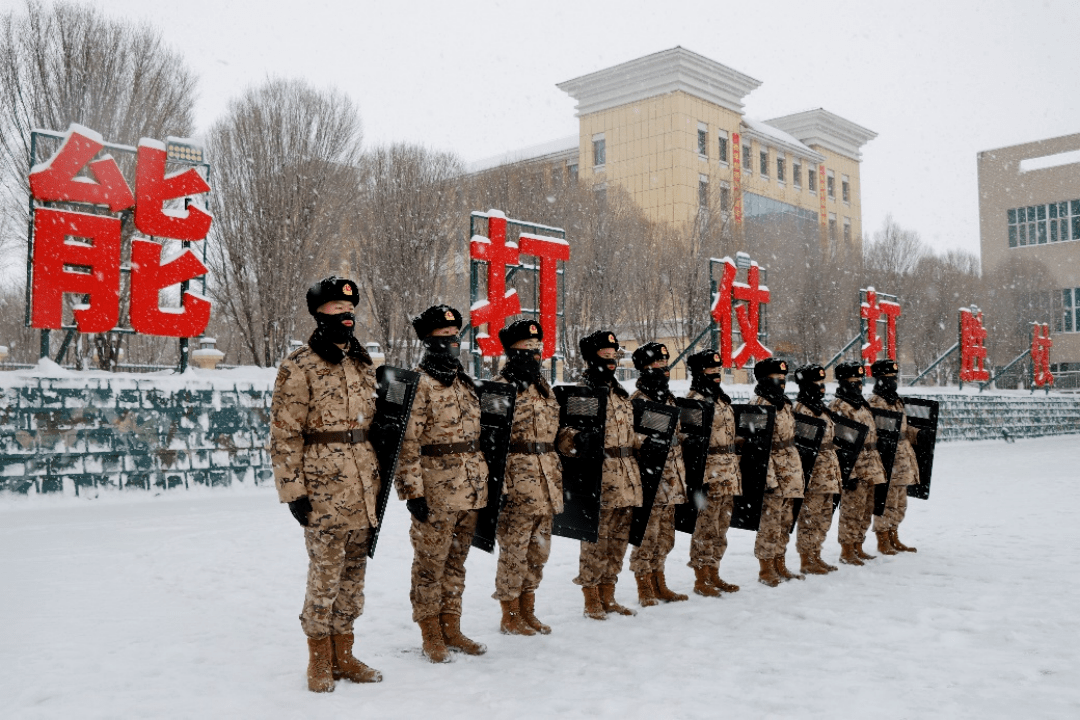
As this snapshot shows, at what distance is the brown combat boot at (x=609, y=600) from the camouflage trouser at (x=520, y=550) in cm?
63

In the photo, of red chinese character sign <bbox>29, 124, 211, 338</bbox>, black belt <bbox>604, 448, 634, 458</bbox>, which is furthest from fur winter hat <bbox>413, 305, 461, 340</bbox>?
red chinese character sign <bbox>29, 124, 211, 338</bbox>

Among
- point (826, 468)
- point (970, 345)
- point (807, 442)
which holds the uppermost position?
point (970, 345)

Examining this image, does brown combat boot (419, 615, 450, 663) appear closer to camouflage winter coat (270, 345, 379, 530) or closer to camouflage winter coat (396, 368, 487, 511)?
camouflage winter coat (396, 368, 487, 511)

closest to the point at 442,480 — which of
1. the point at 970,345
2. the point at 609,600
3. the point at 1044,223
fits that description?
the point at 609,600

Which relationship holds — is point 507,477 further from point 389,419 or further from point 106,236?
point 106,236

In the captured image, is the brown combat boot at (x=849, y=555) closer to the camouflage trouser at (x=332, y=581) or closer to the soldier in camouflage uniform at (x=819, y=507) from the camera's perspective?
the soldier in camouflage uniform at (x=819, y=507)

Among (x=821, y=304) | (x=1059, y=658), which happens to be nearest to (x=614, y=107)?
(x=821, y=304)

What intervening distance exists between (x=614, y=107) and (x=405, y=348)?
20.5m

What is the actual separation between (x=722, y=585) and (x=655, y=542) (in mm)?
757

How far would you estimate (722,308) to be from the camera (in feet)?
58.0

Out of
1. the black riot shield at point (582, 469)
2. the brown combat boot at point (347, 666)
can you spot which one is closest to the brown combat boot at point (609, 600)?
the black riot shield at point (582, 469)

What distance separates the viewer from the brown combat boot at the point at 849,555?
7316 millimetres

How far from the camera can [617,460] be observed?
5.55 metres

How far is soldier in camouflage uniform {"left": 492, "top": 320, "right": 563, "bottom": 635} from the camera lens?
198 inches
